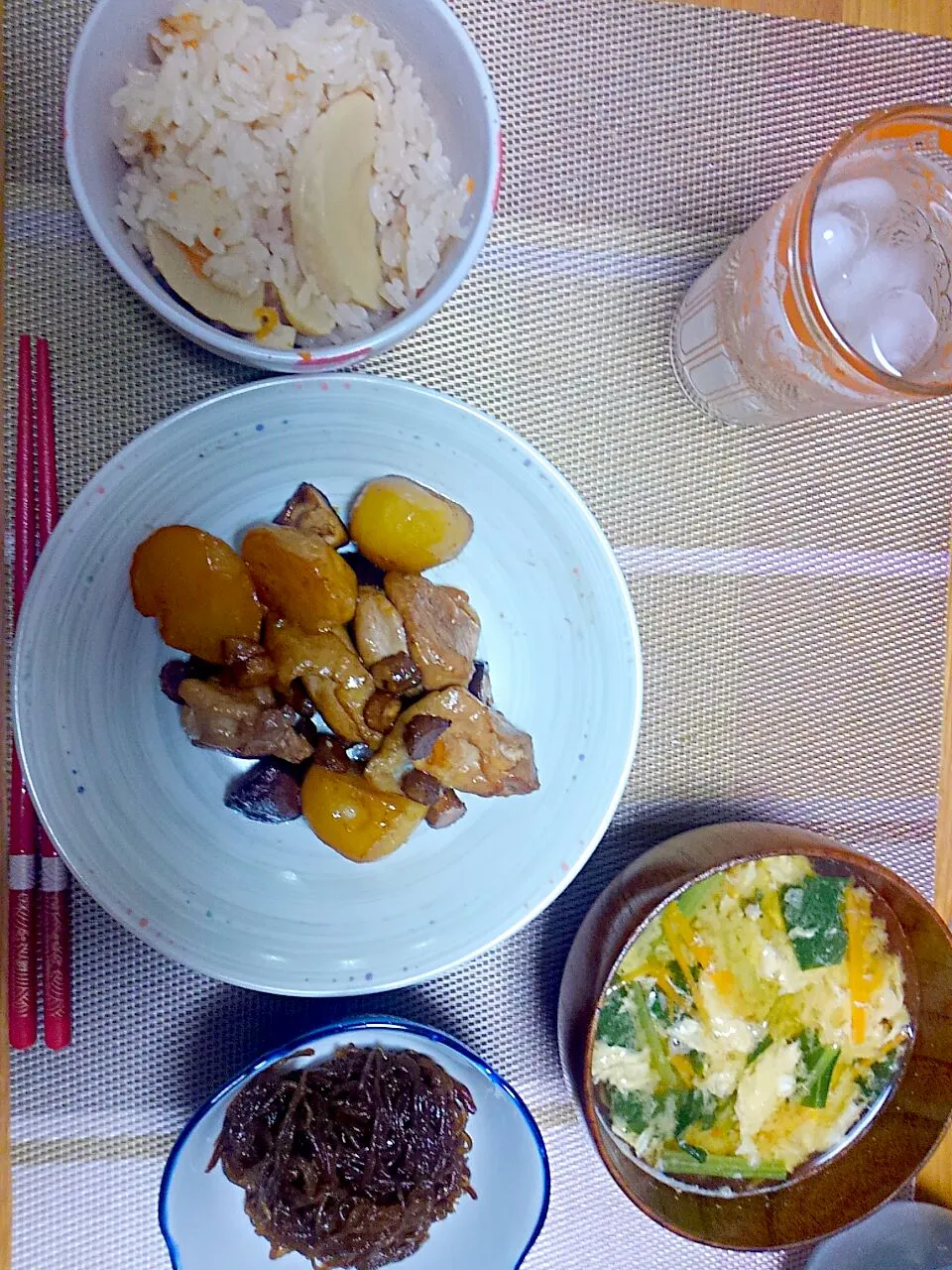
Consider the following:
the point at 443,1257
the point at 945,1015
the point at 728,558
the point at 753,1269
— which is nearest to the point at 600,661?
the point at 728,558

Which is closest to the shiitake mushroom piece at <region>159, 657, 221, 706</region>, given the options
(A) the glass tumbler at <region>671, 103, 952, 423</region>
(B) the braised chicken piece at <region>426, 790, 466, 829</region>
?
(B) the braised chicken piece at <region>426, 790, 466, 829</region>

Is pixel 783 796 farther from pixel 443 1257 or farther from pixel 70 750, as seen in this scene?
pixel 70 750

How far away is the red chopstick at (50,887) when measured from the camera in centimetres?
98

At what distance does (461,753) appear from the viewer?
2.89 feet

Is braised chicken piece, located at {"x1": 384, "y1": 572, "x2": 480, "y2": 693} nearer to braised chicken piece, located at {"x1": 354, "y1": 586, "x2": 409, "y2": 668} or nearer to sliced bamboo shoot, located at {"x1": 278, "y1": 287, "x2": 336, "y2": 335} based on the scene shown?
braised chicken piece, located at {"x1": 354, "y1": 586, "x2": 409, "y2": 668}

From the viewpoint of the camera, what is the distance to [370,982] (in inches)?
35.5

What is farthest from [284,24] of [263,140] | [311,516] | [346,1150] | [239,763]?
[346,1150]

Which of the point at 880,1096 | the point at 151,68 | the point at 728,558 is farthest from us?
the point at 728,558

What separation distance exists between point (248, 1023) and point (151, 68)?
999 mm

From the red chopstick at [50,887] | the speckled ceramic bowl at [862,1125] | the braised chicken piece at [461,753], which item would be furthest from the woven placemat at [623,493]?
the braised chicken piece at [461,753]

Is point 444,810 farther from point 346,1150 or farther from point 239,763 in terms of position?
point 346,1150

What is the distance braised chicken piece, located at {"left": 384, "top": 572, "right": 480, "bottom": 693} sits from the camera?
35.0 inches

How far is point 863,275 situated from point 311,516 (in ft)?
1.90

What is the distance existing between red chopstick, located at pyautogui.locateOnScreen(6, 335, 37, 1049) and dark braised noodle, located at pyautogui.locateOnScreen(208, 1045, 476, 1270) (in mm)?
270
